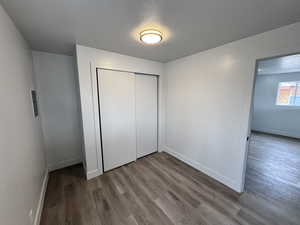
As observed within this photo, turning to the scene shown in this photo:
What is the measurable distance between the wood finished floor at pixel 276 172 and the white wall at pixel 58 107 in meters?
3.51

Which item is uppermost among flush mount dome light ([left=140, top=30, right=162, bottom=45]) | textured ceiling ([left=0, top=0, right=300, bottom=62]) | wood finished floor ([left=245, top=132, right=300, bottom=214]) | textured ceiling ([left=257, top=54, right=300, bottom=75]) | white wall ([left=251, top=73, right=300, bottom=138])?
textured ceiling ([left=257, top=54, right=300, bottom=75])

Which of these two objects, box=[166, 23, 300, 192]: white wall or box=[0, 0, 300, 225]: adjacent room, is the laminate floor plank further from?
box=[166, 23, 300, 192]: white wall

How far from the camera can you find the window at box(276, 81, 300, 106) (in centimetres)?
437

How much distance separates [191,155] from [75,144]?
2603 millimetres

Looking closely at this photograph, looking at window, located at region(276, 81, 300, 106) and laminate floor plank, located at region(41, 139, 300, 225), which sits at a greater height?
window, located at region(276, 81, 300, 106)

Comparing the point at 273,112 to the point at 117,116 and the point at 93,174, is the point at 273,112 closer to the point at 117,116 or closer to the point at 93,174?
the point at 117,116

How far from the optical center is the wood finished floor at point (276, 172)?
1.91 m

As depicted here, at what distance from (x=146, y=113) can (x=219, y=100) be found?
1604mm

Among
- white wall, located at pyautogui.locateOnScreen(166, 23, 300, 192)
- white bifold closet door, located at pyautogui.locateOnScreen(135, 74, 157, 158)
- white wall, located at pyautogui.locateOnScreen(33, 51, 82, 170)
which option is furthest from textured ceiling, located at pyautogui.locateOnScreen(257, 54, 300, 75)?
white wall, located at pyautogui.locateOnScreen(33, 51, 82, 170)

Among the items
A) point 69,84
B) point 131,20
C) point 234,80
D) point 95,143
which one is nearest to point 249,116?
point 234,80

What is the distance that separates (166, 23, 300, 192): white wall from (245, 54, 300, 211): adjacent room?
0.81ft

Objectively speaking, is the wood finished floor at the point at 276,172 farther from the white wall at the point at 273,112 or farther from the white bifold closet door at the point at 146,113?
the white bifold closet door at the point at 146,113

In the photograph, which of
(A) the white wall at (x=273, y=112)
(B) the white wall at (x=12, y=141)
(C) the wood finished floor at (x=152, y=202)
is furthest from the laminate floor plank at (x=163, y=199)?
(A) the white wall at (x=273, y=112)

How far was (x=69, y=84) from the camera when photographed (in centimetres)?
260
